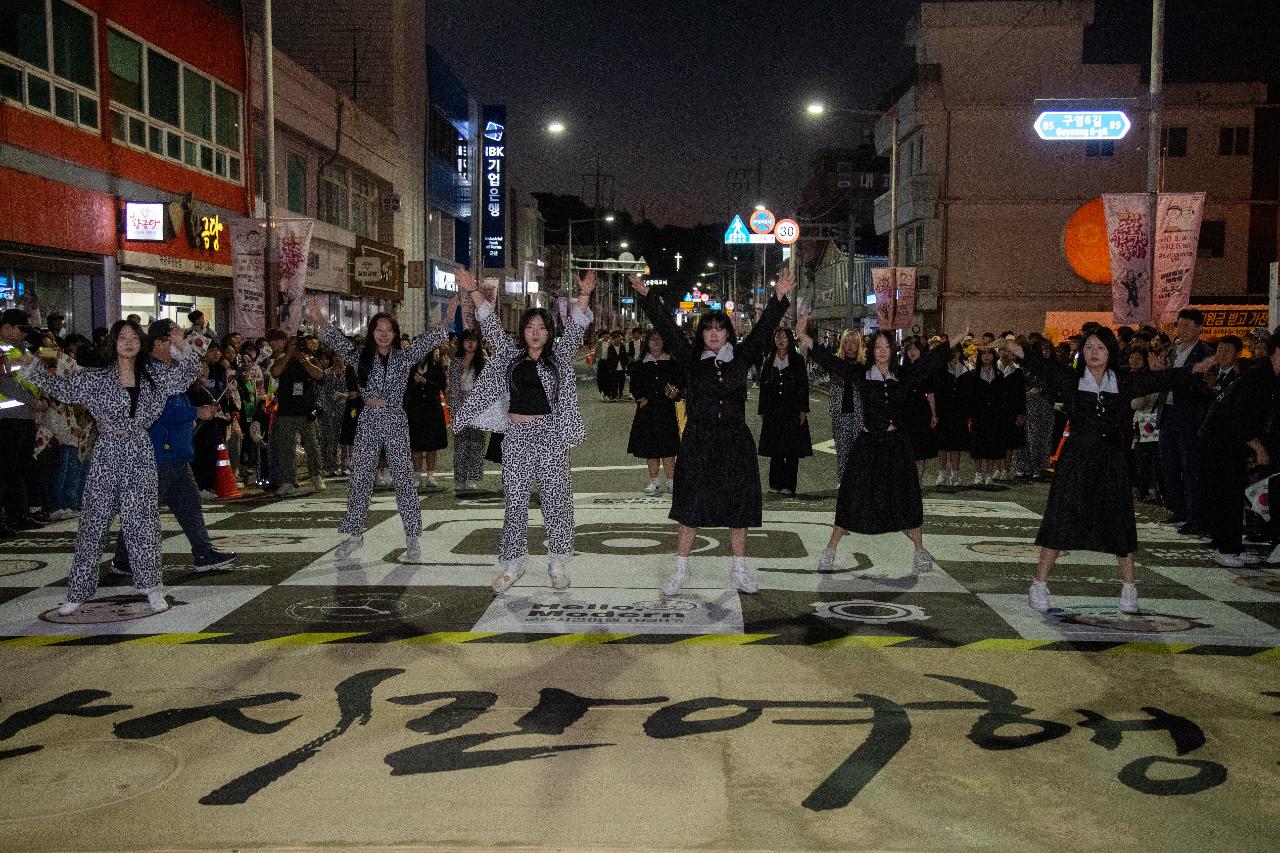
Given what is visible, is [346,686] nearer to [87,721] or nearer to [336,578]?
[87,721]

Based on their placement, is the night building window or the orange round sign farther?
the night building window

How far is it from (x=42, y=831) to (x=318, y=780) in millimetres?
972

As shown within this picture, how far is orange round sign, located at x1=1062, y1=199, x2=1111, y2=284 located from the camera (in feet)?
62.0

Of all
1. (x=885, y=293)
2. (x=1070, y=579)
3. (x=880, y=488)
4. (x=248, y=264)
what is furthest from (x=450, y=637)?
(x=885, y=293)

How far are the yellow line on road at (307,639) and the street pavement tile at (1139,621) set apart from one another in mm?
3971

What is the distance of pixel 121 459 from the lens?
7508 mm

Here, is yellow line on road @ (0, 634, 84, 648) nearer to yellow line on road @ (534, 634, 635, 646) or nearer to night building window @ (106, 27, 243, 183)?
yellow line on road @ (534, 634, 635, 646)

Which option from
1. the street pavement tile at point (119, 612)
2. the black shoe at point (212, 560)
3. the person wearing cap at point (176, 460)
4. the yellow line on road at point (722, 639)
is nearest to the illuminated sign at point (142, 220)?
the person wearing cap at point (176, 460)

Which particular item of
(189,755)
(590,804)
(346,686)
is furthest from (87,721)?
(590,804)

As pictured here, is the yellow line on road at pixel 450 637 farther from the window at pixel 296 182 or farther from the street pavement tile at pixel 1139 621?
the window at pixel 296 182

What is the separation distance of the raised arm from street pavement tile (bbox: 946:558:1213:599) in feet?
8.68

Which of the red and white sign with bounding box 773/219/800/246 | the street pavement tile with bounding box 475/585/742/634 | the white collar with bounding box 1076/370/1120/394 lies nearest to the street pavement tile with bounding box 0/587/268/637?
the street pavement tile with bounding box 475/585/742/634

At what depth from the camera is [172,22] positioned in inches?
886

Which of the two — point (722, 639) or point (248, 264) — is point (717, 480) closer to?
point (722, 639)
